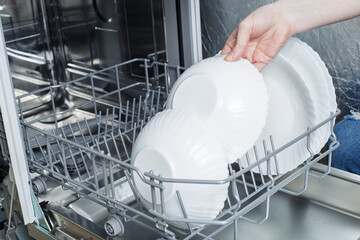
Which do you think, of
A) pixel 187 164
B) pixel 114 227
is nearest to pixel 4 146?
pixel 114 227

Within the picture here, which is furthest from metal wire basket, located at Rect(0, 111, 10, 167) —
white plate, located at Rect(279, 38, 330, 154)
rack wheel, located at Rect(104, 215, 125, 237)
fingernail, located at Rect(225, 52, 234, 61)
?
white plate, located at Rect(279, 38, 330, 154)

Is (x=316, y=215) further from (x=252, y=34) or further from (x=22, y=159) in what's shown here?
(x=22, y=159)

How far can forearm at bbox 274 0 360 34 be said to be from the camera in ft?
2.71

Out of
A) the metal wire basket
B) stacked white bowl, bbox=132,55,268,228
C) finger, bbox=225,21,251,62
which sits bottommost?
the metal wire basket

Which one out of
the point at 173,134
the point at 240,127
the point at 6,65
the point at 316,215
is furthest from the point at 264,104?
the point at 6,65

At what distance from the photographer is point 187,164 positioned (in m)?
0.64

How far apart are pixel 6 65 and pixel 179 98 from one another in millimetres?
274

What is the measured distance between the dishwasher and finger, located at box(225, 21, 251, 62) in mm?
151

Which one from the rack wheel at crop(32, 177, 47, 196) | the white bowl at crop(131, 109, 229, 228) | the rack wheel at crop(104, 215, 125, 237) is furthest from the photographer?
the rack wheel at crop(32, 177, 47, 196)

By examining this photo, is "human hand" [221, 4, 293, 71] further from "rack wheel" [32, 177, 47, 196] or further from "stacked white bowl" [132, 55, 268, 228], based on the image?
"rack wheel" [32, 177, 47, 196]

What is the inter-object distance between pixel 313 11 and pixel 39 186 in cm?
57

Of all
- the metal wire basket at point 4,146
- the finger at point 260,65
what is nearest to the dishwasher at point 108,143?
the metal wire basket at point 4,146

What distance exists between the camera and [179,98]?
2.55 feet

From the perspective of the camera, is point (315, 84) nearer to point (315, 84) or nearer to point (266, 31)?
point (315, 84)
